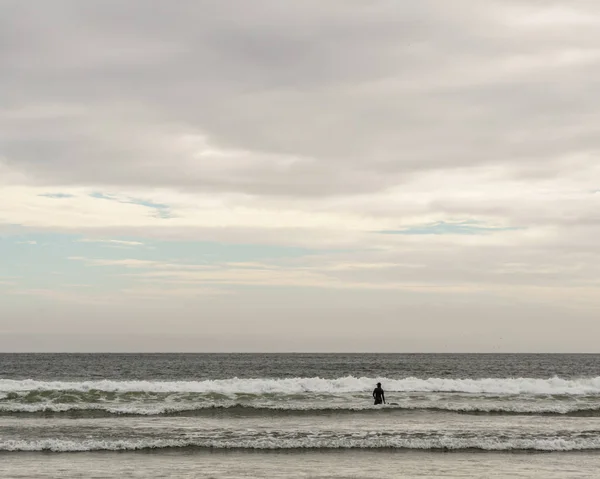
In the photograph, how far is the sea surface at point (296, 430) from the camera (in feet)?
60.2

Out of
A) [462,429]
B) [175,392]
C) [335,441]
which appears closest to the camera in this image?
[335,441]

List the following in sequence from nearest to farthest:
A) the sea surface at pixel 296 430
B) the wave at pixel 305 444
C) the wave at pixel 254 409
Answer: the sea surface at pixel 296 430 → the wave at pixel 305 444 → the wave at pixel 254 409

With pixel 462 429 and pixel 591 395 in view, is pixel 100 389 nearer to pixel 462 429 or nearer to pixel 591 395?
pixel 462 429

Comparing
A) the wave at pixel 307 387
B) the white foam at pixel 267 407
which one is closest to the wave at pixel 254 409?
the white foam at pixel 267 407

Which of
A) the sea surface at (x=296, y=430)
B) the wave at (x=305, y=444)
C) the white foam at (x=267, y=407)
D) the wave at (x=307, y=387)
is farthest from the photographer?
the wave at (x=307, y=387)

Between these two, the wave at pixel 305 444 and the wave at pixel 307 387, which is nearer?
the wave at pixel 305 444

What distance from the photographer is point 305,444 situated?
21.4 metres

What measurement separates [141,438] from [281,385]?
53.4 feet

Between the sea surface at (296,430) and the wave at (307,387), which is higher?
the wave at (307,387)

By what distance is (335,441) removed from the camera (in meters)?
21.8

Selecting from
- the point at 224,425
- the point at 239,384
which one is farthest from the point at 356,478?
the point at 239,384

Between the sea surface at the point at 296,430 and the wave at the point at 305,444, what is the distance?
0.17 feet

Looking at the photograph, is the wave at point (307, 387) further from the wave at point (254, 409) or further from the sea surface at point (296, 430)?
the wave at point (254, 409)

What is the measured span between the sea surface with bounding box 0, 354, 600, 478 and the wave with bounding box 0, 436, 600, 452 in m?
0.05
